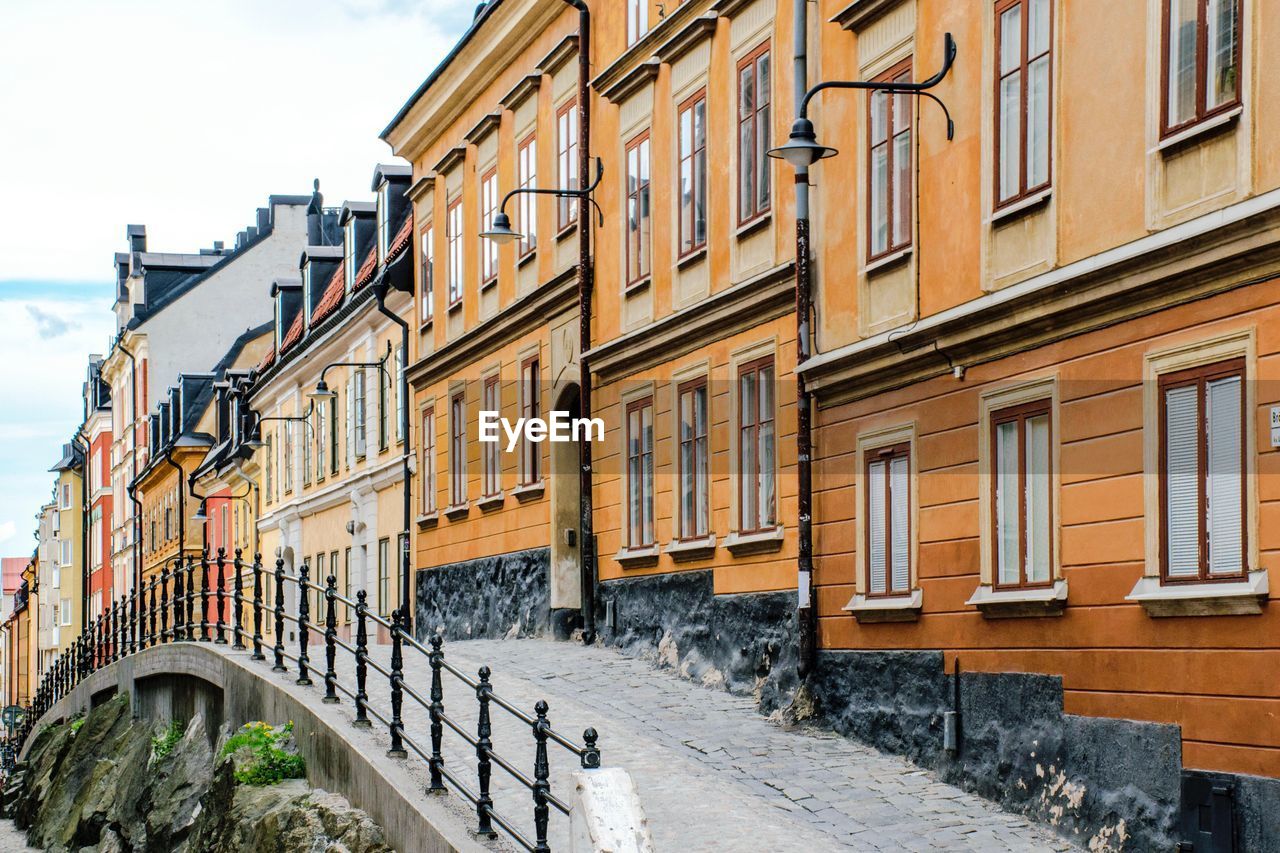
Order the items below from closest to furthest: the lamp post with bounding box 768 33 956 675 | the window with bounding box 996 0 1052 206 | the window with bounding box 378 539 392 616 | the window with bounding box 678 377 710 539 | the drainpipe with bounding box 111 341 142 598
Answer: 1. the window with bounding box 996 0 1052 206
2. the lamp post with bounding box 768 33 956 675
3. the window with bounding box 678 377 710 539
4. the window with bounding box 378 539 392 616
5. the drainpipe with bounding box 111 341 142 598

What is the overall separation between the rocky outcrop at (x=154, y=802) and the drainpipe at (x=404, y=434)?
5.56 m

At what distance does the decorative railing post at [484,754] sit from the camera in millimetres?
12047

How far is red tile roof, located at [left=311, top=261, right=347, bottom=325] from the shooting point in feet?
136

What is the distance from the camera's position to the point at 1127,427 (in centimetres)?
1279

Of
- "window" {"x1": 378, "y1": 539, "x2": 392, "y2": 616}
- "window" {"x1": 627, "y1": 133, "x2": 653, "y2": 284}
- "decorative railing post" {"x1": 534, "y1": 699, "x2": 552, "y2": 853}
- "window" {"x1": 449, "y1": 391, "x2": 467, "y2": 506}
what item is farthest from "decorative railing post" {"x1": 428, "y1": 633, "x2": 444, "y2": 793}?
"window" {"x1": 378, "y1": 539, "x2": 392, "y2": 616}

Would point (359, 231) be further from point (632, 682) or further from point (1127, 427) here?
point (1127, 427)

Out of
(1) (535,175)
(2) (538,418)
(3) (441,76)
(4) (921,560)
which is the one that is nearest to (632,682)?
(4) (921,560)

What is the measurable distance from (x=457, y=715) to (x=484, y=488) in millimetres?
11903

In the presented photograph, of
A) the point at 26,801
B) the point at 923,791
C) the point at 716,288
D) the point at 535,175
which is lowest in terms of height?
the point at 26,801

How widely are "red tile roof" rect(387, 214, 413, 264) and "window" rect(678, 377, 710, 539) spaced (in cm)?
1378

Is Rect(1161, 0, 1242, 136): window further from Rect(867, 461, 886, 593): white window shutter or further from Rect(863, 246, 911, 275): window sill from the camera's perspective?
Rect(867, 461, 886, 593): white window shutter

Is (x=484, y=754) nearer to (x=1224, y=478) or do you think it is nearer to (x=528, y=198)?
(x=1224, y=478)

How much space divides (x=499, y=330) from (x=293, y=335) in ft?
67.5

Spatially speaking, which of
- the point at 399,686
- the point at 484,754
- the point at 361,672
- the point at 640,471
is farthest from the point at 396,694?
the point at 640,471
